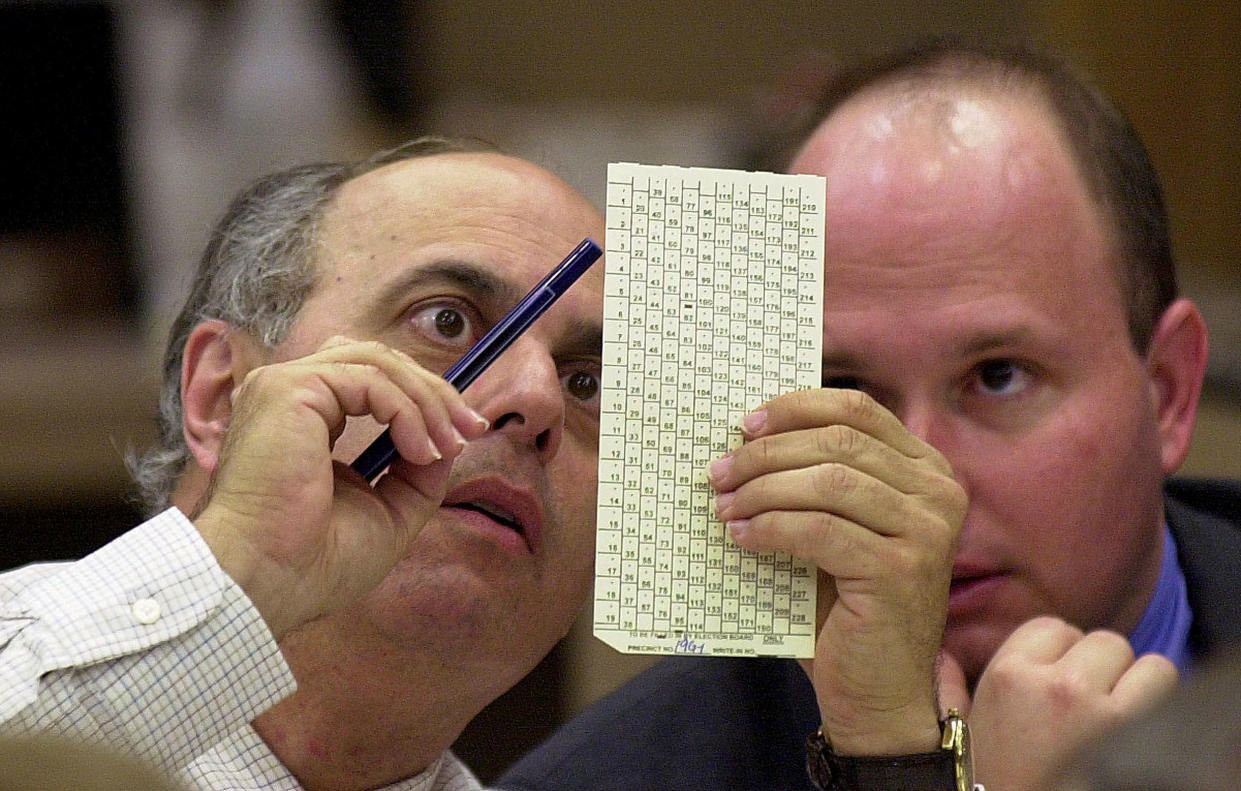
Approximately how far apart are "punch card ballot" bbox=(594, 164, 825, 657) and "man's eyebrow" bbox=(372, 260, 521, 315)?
300mm

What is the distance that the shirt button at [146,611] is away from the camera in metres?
1.21

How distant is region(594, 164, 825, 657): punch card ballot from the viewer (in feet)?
4.47

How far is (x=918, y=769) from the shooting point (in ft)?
4.64

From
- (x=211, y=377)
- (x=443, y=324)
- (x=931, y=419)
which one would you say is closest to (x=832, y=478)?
(x=931, y=419)

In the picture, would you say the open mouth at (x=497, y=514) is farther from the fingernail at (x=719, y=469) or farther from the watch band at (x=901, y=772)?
the watch band at (x=901, y=772)

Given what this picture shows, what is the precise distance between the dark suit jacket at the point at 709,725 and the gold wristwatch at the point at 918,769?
0.36m

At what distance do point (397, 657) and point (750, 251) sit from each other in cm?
59

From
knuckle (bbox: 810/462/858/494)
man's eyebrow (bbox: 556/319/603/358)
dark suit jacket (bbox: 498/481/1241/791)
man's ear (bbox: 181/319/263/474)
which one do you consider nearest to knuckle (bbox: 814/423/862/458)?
knuckle (bbox: 810/462/858/494)

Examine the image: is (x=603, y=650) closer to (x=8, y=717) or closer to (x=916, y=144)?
(x=916, y=144)

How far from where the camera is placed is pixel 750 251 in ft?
4.63

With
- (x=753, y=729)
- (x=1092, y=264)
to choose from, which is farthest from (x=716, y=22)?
(x=753, y=729)

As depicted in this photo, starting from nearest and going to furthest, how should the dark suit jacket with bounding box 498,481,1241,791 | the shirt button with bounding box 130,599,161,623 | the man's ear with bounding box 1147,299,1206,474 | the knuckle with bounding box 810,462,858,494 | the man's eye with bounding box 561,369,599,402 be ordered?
the shirt button with bounding box 130,599,161,623, the knuckle with bounding box 810,462,858,494, the man's eye with bounding box 561,369,599,402, the dark suit jacket with bounding box 498,481,1241,791, the man's ear with bounding box 1147,299,1206,474

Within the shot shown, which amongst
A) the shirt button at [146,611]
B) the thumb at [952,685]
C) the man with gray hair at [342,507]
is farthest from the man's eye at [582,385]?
the shirt button at [146,611]

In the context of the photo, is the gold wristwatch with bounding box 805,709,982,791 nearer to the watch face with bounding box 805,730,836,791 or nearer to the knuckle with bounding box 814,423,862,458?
the watch face with bounding box 805,730,836,791
